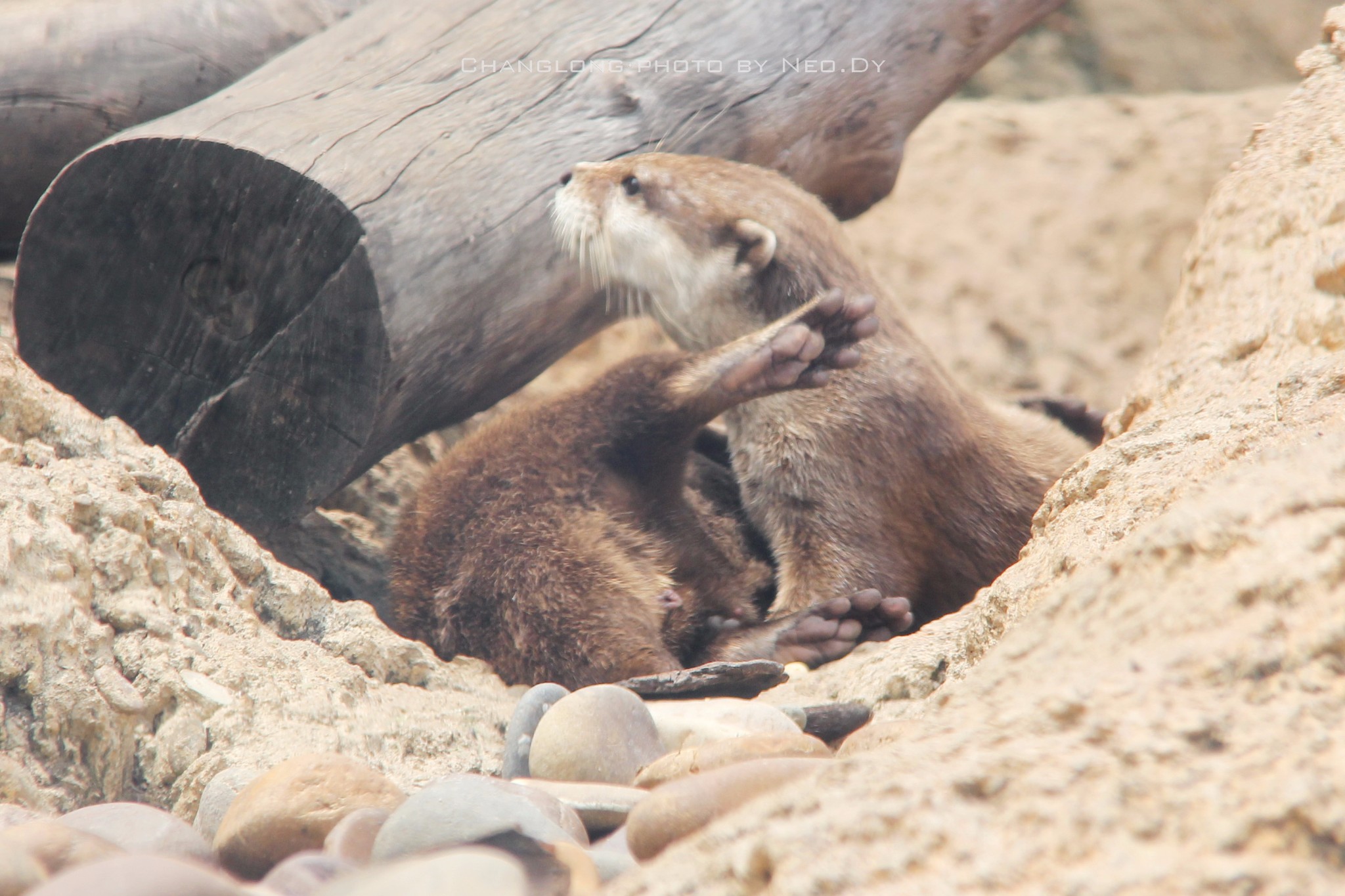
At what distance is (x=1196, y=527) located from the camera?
1144mm

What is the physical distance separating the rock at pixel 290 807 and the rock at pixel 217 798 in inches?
3.2

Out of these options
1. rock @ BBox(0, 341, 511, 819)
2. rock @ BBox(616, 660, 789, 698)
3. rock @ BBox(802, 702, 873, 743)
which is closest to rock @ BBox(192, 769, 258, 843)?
rock @ BBox(0, 341, 511, 819)

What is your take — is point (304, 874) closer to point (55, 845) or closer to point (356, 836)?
point (356, 836)

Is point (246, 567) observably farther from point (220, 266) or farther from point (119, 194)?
point (119, 194)

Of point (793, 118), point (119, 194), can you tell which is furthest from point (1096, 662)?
point (793, 118)

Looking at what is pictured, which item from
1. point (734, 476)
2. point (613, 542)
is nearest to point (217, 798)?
point (613, 542)

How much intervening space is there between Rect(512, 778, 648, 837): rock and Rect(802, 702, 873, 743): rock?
0.45 metres

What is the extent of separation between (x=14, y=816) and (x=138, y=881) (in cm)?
58

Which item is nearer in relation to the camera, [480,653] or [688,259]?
[480,653]

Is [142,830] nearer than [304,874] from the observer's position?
No

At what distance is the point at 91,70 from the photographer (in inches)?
122

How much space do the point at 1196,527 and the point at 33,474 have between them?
1.71 meters

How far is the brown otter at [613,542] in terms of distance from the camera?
8.38ft

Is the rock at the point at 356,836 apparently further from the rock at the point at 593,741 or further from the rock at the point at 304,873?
the rock at the point at 593,741
